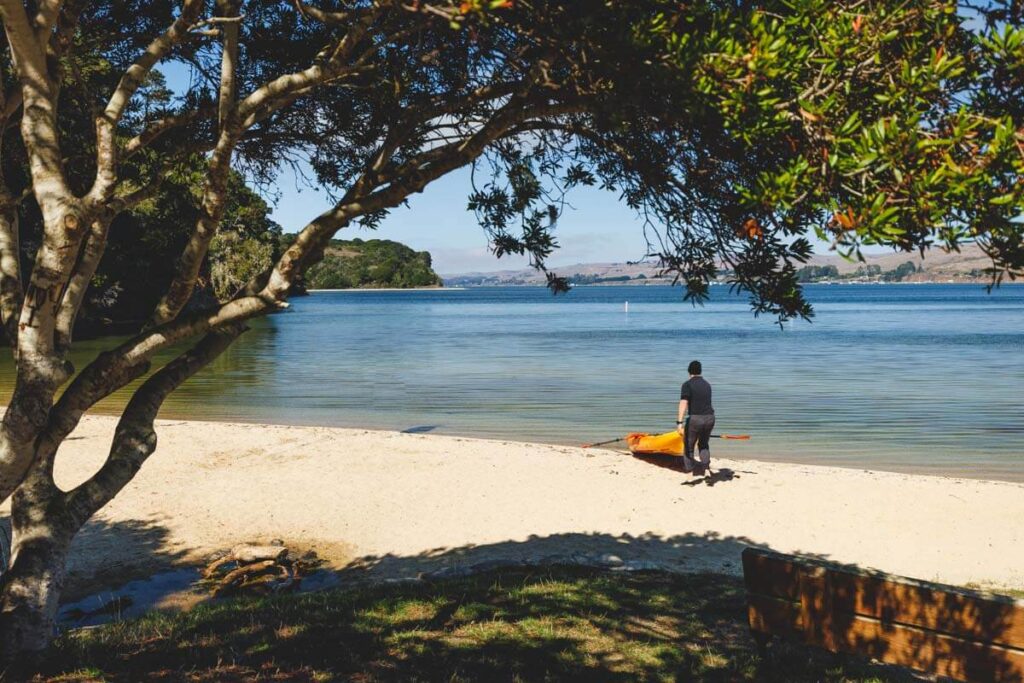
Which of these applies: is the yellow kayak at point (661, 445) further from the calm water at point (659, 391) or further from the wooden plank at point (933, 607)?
the wooden plank at point (933, 607)

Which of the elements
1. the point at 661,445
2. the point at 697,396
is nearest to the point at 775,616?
the point at 697,396

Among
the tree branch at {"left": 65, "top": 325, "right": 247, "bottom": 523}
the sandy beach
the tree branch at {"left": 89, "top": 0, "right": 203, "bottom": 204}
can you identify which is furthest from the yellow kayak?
the tree branch at {"left": 89, "top": 0, "right": 203, "bottom": 204}

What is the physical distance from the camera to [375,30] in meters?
6.29

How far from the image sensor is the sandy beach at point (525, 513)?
11.4 meters

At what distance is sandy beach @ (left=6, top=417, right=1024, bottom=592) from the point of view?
1144 cm

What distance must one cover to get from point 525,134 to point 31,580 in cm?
594

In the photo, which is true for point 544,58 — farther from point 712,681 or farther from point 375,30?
point 712,681

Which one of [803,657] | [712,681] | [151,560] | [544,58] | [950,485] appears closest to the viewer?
[544,58]

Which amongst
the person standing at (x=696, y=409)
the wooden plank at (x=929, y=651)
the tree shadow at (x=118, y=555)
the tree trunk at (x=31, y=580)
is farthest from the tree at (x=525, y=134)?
the person standing at (x=696, y=409)

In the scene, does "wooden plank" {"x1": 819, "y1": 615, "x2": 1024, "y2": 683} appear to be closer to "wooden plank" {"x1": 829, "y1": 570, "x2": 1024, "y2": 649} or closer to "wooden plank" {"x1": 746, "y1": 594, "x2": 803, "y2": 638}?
"wooden plank" {"x1": 829, "y1": 570, "x2": 1024, "y2": 649}

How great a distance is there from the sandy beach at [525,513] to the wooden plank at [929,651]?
4920 mm

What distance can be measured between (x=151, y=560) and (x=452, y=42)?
8.41 metres

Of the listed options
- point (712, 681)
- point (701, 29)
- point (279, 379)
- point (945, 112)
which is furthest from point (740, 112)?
point (279, 379)

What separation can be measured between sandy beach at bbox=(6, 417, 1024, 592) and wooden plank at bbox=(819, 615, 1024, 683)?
4.92 m
